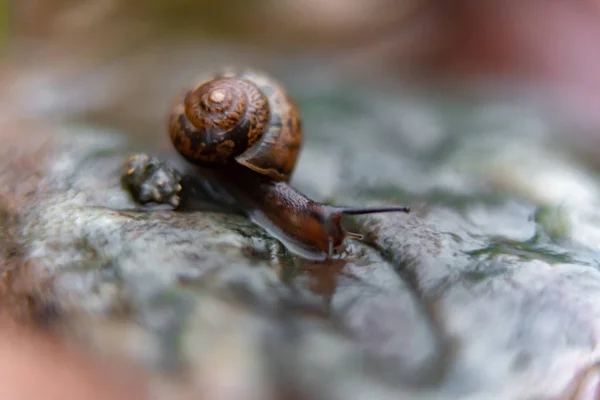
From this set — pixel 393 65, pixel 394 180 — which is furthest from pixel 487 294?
pixel 393 65

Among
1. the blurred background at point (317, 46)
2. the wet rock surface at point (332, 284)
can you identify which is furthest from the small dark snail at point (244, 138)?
the blurred background at point (317, 46)

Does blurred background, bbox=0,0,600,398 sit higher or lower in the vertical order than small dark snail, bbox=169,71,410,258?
higher

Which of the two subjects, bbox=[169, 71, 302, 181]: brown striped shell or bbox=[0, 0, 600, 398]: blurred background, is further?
bbox=[0, 0, 600, 398]: blurred background

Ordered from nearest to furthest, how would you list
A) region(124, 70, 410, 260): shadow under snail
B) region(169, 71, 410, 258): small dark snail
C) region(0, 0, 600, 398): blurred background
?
region(124, 70, 410, 260): shadow under snail, region(169, 71, 410, 258): small dark snail, region(0, 0, 600, 398): blurred background

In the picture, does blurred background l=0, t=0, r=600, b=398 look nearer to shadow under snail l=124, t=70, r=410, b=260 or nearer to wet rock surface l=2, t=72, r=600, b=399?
shadow under snail l=124, t=70, r=410, b=260

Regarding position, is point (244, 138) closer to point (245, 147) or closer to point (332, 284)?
point (245, 147)

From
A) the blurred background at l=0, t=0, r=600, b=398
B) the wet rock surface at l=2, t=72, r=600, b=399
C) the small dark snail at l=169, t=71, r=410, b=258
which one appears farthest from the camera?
the blurred background at l=0, t=0, r=600, b=398

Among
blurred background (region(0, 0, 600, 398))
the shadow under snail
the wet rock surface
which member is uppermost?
blurred background (region(0, 0, 600, 398))

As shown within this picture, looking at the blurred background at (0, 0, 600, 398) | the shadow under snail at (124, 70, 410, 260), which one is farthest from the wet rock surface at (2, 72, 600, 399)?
the blurred background at (0, 0, 600, 398)
